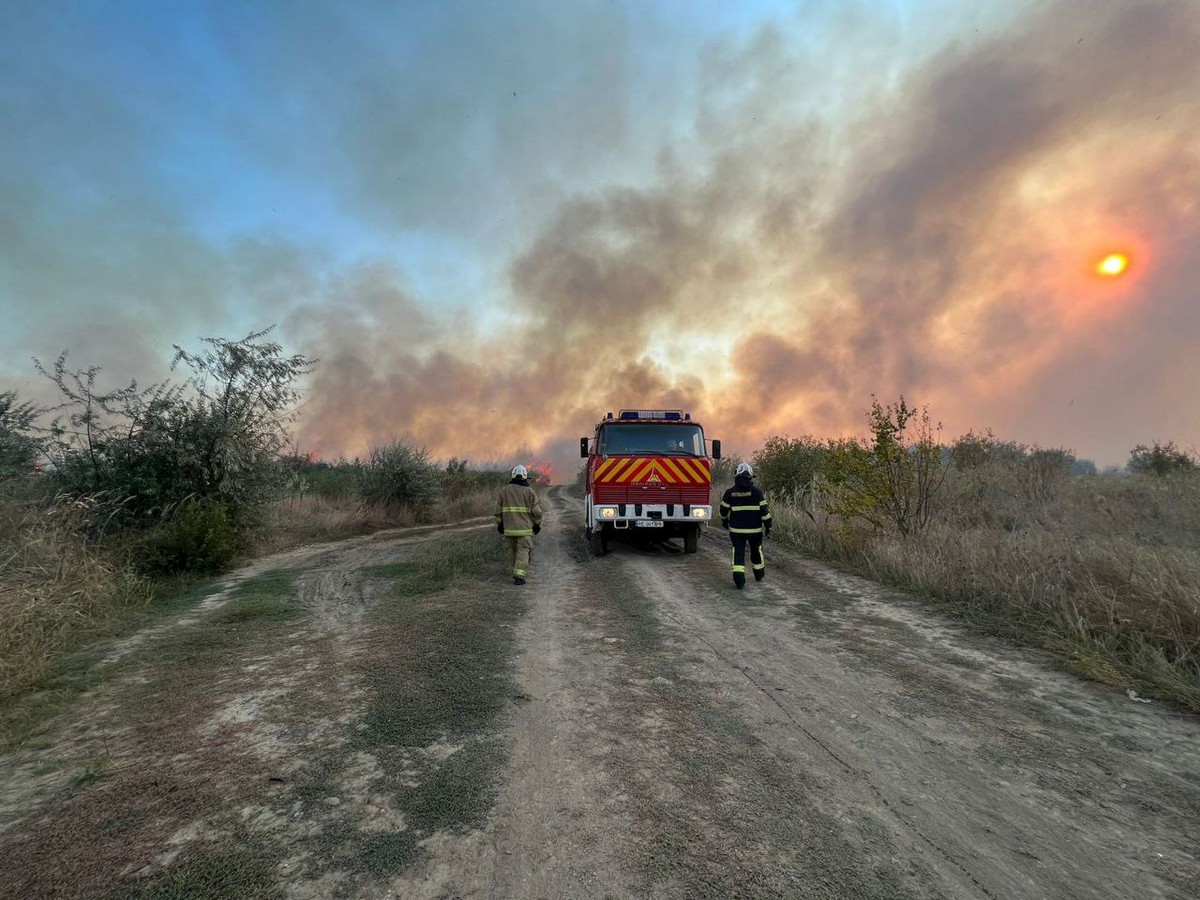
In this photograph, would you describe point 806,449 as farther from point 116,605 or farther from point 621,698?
point 116,605

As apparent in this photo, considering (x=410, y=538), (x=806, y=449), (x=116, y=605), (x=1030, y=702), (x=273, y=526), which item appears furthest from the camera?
(x=806, y=449)

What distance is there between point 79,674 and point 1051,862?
7.41m

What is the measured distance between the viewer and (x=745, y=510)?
8562 mm

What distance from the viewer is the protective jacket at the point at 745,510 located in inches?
336

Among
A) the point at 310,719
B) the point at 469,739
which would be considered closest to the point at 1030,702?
the point at 469,739

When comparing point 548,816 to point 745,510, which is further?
point 745,510

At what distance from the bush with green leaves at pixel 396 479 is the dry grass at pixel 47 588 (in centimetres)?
1135

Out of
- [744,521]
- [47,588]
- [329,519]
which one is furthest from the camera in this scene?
[329,519]

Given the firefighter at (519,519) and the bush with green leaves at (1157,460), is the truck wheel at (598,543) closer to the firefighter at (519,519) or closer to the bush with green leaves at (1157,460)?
the firefighter at (519,519)

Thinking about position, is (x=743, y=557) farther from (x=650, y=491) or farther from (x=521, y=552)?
(x=521, y=552)

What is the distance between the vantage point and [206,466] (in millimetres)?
11062

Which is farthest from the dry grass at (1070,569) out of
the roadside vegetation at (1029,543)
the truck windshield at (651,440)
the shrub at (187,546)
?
the shrub at (187,546)

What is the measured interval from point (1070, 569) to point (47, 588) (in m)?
12.0

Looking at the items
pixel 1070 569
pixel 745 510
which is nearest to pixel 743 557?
pixel 745 510
